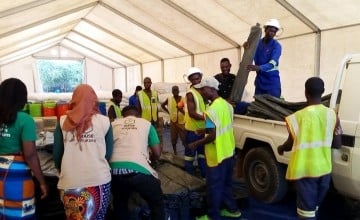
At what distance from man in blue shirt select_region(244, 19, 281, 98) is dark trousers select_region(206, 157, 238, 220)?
177 centimetres

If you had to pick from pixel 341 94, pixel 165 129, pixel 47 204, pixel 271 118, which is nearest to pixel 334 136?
Answer: pixel 341 94

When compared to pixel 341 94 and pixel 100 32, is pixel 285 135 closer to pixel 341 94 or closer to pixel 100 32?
pixel 341 94

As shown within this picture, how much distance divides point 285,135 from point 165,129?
330 inches

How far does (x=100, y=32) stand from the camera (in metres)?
16.2

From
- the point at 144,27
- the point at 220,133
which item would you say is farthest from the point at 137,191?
the point at 144,27

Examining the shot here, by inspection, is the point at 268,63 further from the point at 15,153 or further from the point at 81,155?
the point at 15,153

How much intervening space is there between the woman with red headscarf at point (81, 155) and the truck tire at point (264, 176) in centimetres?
238

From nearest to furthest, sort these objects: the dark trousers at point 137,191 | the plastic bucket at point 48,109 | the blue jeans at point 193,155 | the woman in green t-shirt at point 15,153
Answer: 1. the woman in green t-shirt at point 15,153
2. the dark trousers at point 137,191
3. the blue jeans at point 193,155
4. the plastic bucket at point 48,109

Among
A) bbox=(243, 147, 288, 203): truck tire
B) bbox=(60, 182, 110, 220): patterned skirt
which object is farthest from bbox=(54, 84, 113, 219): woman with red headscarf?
bbox=(243, 147, 288, 203): truck tire

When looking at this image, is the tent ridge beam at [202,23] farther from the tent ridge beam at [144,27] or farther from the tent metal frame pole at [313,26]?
the tent metal frame pole at [313,26]

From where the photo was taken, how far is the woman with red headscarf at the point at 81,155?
274cm

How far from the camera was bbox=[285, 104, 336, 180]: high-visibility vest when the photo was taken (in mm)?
3133

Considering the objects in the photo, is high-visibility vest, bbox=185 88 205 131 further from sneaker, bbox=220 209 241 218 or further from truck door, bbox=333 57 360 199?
truck door, bbox=333 57 360 199

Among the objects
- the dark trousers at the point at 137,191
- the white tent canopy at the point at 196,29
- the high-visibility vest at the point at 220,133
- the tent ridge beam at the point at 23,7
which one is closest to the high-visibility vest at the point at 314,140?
the high-visibility vest at the point at 220,133
